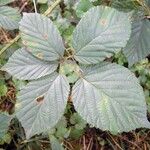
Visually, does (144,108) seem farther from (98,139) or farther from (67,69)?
(98,139)

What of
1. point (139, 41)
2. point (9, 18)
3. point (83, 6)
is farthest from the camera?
point (83, 6)

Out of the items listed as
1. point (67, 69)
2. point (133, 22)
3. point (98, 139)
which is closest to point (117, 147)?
point (98, 139)

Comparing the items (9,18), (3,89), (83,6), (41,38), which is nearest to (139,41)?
(41,38)

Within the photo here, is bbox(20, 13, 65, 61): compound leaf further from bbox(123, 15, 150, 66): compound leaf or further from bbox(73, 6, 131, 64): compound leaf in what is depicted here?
bbox(123, 15, 150, 66): compound leaf

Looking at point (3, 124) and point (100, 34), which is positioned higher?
point (100, 34)

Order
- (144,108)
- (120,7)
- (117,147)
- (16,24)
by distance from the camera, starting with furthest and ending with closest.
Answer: (117,147) < (16,24) < (120,7) < (144,108)

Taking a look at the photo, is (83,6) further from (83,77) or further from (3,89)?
(83,77)

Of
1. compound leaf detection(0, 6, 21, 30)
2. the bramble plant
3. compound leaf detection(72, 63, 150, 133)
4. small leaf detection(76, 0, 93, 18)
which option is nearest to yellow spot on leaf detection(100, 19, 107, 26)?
the bramble plant

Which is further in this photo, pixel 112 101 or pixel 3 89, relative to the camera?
pixel 3 89
